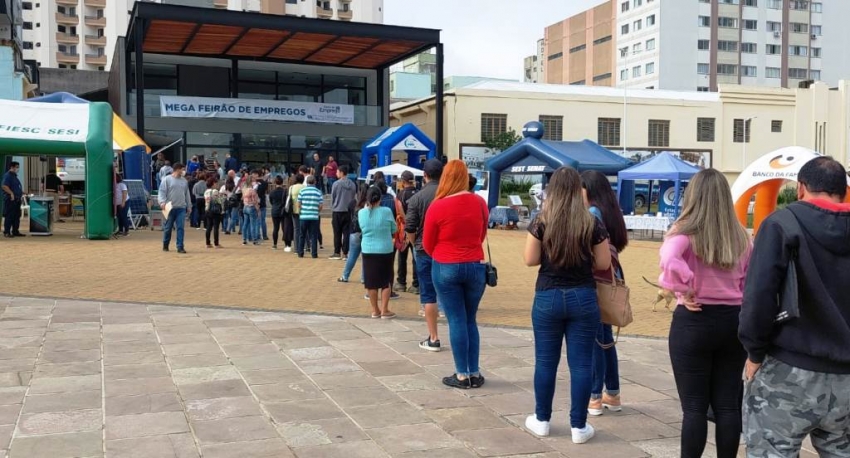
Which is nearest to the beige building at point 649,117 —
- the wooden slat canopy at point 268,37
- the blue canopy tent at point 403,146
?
the wooden slat canopy at point 268,37

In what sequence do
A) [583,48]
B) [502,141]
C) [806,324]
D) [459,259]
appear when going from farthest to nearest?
[583,48]
[502,141]
[459,259]
[806,324]

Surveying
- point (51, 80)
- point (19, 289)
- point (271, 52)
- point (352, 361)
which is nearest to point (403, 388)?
point (352, 361)

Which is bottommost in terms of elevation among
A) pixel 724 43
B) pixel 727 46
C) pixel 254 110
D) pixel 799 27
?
pixel 254 110

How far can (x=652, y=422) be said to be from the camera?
5.27 meters

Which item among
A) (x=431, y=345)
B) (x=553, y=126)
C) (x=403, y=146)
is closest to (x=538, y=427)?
(x=431, y=345)

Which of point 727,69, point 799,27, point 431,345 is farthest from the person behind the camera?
point 799,27

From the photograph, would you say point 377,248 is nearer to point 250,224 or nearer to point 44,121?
point 250,224

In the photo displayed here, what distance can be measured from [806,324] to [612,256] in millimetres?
2034

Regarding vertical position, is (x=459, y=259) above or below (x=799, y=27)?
below

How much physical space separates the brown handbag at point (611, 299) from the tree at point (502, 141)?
36.4 m

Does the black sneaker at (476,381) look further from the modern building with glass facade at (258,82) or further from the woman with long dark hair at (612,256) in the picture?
the modern building with glass facade at (258,82)

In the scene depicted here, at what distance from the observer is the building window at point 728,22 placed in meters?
76.7

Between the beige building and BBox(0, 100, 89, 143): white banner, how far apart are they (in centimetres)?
2428

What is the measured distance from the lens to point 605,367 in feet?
17.7
